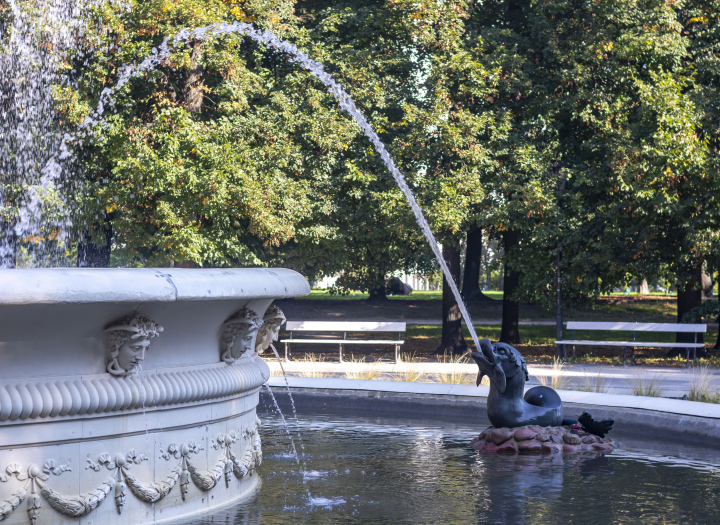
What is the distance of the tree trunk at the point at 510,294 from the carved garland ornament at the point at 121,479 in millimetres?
14034

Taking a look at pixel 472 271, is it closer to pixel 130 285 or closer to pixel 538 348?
pixel 538 348

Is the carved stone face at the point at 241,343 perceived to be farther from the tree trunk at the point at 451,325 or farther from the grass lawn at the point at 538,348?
the tree trunk at the point at 451,325

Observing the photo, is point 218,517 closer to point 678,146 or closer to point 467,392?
point 467,392

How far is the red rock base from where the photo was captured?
7621 mm

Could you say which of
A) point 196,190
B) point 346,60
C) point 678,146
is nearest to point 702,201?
point 678,146

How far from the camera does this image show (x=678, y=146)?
15891 mm

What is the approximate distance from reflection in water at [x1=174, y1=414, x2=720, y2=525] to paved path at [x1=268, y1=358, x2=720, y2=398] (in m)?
3.66

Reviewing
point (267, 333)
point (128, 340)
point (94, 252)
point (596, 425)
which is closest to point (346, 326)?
point (94, 252)

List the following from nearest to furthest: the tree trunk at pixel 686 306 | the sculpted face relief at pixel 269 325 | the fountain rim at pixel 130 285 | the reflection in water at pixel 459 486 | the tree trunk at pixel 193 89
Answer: the fountain rim at pixel 130 285
the reflection in water at pixel 459 486
the sculpted face relief at pixel 269 325
the tree trunk at pixel 193 89
the tree trunk at pixel 686 306

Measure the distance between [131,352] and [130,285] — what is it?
49cm

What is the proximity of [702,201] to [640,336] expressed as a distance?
9.93 meters

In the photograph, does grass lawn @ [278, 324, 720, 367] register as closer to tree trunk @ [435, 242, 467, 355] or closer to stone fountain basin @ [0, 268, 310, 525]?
tree trunk @ [435, 242, 467, 355]

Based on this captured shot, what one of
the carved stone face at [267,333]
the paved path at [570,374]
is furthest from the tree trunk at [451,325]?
the carved stone face at [267,333]

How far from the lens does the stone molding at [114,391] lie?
13.8ft
